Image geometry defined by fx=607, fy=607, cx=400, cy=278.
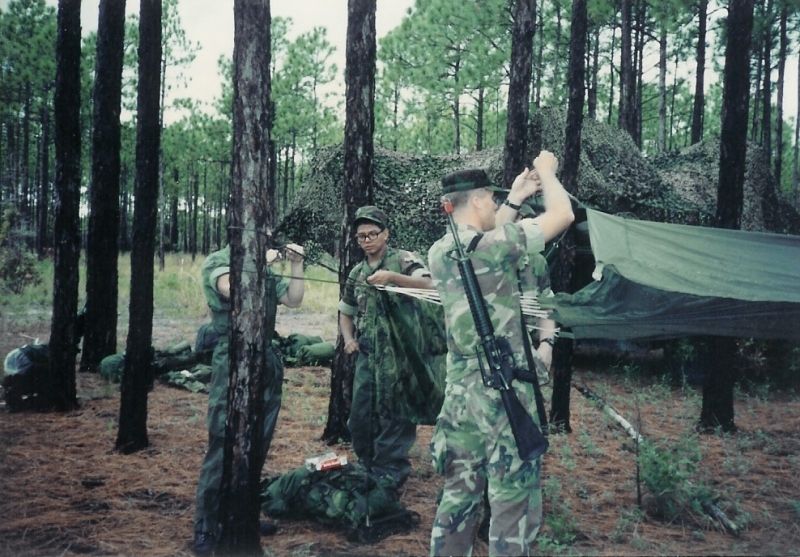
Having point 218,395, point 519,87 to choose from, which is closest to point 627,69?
point 519,87

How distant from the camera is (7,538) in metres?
3.79

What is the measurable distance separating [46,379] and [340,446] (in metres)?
3.58

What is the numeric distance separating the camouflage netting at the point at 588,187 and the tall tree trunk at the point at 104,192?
3218 mm

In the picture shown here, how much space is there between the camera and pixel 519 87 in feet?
18.7

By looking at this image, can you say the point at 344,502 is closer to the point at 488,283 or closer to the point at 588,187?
the point at 488,283

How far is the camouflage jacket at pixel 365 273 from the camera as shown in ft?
14.7

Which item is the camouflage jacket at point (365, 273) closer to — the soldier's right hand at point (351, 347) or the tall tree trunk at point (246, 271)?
the soldier's right hand at point (351, 347)

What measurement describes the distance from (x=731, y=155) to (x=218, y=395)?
5.78 m

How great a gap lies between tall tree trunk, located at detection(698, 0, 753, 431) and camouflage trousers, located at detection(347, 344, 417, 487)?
384 cm

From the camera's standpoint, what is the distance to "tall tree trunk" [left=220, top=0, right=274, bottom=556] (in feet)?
11.1

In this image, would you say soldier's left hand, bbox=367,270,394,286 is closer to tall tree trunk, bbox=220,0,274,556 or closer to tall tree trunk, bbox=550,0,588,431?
tall tree trunk, bbox=220,0,274,556

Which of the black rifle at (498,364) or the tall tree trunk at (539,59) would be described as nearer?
the black rifle at (498,364)

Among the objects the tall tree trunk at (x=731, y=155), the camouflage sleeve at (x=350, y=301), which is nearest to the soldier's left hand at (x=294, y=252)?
the camouflage sleeve at (x=350, y=301)

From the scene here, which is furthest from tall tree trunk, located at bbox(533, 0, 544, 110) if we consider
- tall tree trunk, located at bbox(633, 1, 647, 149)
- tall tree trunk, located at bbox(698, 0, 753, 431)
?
tall tree trunk, located at bbox(698, 0, 753, 431)
